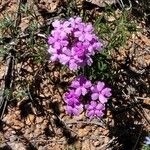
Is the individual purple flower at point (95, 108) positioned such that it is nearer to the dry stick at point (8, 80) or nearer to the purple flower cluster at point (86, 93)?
the purple flower cluster at point (86, 93)

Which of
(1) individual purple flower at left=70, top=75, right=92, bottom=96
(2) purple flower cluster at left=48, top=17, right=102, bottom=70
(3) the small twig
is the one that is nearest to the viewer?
(2) purple flower cluster at left=48, top=17, right=102, bottom=70

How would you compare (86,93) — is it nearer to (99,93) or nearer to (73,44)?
(99,93)

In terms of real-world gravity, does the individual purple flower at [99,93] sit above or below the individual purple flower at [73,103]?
above

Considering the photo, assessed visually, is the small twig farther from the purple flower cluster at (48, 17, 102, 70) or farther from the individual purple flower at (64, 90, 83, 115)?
the purple flower cluster at (48, 17, 102, 70)

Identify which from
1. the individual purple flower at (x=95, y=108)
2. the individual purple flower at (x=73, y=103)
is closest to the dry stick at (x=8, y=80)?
the individual purple flower at (x=73, y=103)

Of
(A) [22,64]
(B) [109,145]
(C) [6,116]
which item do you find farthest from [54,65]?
(B) [109,145]

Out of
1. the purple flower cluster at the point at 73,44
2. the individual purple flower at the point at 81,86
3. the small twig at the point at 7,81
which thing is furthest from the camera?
the small twig at the point at 7,81

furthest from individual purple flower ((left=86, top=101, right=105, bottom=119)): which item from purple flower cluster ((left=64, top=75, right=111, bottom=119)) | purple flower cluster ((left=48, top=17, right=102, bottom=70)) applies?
purple flower cluster ((left=48, top=17, right=102, bottom=70))
